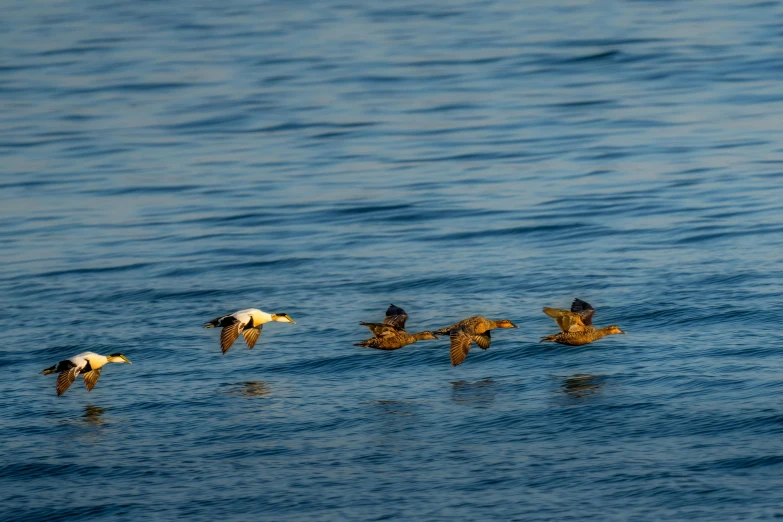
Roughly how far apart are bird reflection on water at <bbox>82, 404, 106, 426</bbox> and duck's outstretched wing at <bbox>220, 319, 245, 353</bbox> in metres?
1.66

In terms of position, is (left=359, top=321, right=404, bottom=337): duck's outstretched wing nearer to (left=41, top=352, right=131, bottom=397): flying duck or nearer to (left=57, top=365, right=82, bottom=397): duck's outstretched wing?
(left=41, top=352, right=131, bottom=397): flying duck

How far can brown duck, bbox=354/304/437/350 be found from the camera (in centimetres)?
1753

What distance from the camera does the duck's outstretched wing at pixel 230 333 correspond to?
16.8 meters

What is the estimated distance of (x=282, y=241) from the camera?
2534 centimetres

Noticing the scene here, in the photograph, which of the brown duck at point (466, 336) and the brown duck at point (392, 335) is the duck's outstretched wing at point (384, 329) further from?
the brown duck at point (466, 336)

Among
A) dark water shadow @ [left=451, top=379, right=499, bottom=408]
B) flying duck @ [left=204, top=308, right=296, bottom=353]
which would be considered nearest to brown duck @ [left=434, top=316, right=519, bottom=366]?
dark water shadow @ [left=451, top=379, right=499, bottom=408]

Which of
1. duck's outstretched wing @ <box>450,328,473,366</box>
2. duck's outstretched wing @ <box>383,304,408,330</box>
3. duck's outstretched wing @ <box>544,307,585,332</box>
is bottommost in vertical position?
duck's outstretched wing @ <box>450,328,473,366</box>

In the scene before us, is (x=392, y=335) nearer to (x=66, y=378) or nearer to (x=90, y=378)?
(x=90, y=378)

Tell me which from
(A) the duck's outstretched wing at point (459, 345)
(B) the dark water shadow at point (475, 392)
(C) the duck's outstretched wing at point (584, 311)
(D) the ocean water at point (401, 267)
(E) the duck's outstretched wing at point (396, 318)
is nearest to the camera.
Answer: (D) the ocean water at point (401, 267)

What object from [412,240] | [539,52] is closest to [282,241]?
[412,240]

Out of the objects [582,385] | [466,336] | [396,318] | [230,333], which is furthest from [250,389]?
[582,385]

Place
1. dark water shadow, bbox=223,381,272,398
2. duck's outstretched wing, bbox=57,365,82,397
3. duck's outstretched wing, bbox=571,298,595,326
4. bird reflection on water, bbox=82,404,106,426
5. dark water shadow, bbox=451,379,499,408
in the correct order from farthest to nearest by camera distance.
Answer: duck's outstretched wing, bbox=571,298,595,326, dark water shadow, bbox=223,381,272,398, duck's outstretched wing, bbox=57,365,82,397, bird reflection on water, bbox=82,404,106,426, dark water shadow, bbox=451,379,499,408

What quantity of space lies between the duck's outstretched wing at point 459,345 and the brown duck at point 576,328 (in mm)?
1051

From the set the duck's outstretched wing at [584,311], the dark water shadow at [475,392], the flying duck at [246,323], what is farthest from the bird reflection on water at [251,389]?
the duck's outstretched wing at [584,311]
